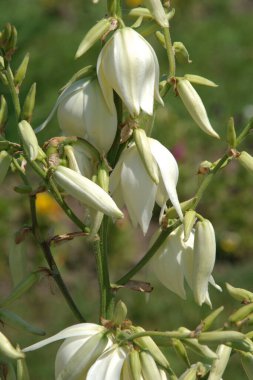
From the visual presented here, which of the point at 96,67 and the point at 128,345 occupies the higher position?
the point at 96,67

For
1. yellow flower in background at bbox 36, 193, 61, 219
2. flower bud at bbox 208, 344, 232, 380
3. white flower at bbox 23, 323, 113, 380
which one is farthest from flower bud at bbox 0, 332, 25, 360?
yellow flower in background at bbox 36, 193, 61, 219

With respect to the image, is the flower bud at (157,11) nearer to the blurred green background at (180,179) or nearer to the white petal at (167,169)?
the white petal at (167,169)

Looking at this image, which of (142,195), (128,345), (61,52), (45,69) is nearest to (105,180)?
(142,195)

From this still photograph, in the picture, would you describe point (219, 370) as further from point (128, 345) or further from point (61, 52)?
point (61, 52)

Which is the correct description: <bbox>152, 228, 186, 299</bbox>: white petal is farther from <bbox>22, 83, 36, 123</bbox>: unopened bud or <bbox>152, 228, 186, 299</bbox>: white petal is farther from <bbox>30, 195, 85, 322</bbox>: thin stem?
<bbox>22, 83, 36, 123</bbox>: unopened bud

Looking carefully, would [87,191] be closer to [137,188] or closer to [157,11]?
[137,188]

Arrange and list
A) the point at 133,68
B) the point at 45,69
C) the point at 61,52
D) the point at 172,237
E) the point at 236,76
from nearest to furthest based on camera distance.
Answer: the point at 133,68, the point at 172,237, the point at 45,69, the point at 61,52, the point at 236,76
